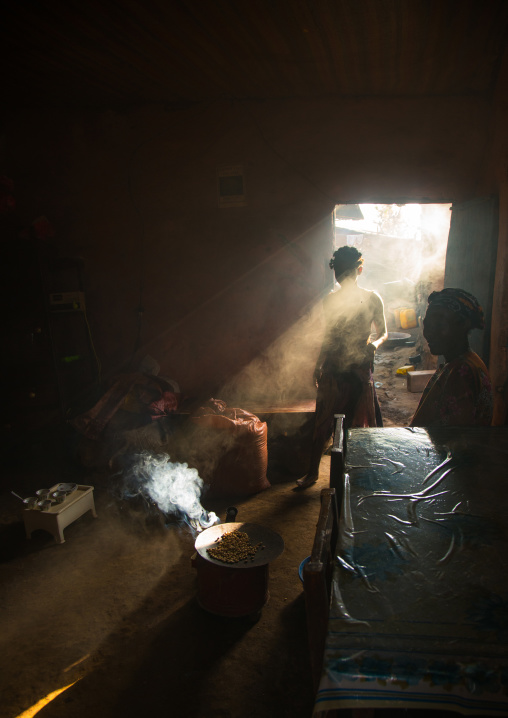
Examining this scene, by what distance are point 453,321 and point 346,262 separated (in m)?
1.74

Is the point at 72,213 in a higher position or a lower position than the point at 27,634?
higher

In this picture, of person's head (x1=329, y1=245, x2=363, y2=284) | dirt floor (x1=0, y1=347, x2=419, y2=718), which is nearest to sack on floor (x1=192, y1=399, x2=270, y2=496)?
dirt floor (x1=0, y1=347, x2=419, y2=718)

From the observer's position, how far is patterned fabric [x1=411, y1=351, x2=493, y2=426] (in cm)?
287

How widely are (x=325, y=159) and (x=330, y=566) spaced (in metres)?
4.86

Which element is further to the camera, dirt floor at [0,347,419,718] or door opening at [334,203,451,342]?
door opening at [334,203,451,342]

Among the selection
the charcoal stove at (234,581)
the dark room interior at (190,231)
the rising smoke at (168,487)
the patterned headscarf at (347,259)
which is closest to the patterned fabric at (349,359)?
the patterned headscarf at (347,259)

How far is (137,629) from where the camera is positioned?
2910mm

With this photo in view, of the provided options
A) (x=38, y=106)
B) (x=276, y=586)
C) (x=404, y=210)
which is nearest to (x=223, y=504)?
(x=276, y=586)

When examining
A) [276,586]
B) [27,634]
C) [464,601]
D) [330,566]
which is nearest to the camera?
[464,601]

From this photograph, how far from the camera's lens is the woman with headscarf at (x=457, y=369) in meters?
2.88

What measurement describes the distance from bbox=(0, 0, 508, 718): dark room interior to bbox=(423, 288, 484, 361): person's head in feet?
5.95

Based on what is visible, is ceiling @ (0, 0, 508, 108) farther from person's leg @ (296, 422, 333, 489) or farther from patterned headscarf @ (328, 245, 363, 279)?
person's leg @ (296, 422, 333, 489)

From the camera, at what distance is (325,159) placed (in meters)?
5.35

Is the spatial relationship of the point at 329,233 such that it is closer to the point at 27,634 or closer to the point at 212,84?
the point at 212,84
